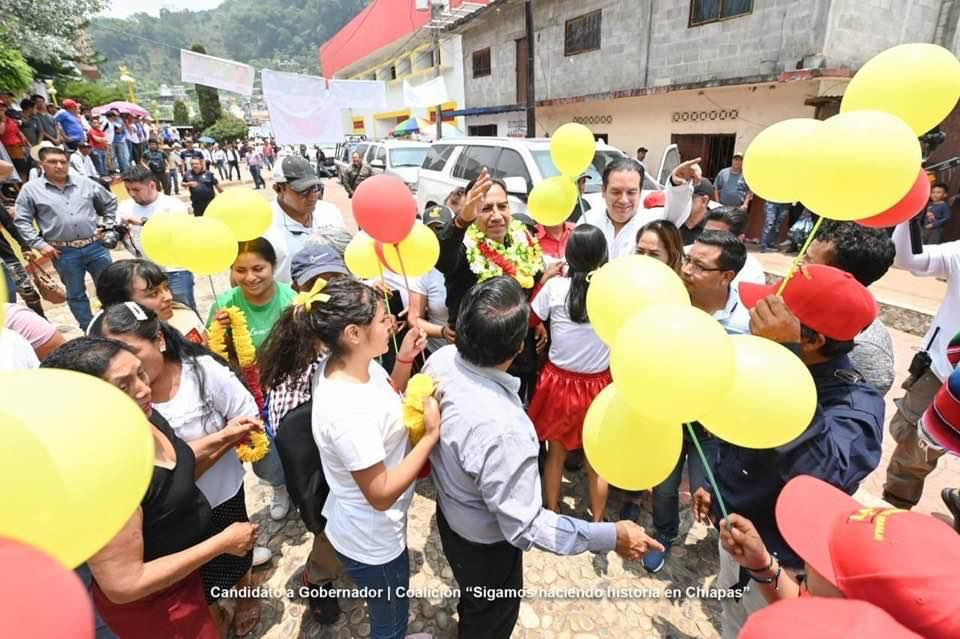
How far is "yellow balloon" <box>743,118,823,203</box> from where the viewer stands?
5.01 ft

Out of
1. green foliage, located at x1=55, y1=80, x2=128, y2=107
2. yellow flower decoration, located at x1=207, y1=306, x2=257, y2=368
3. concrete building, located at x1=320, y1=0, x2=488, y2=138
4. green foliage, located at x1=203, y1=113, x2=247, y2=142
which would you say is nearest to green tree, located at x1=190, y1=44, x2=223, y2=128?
green foliage, located at x1=203, y1=113, x2=247, y2=142

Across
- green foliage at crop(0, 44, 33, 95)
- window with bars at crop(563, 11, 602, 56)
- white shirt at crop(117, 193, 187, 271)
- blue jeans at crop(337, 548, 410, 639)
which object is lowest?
blue jeans at crop(337, 548, 410, 639)

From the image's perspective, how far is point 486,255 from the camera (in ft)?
8.86

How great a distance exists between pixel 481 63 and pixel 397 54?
1118 cm

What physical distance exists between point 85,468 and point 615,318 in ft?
4.34

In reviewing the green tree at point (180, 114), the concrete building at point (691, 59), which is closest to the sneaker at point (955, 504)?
the concrete building at point (691, 59)

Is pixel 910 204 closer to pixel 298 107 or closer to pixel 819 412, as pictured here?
pixel 819 412

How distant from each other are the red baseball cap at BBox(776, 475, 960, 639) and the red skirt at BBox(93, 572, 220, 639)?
177 cm

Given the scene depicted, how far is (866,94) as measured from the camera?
1.76 m

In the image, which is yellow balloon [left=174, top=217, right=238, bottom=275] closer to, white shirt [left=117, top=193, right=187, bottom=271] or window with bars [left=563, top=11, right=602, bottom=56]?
white shirt [left=117, top=193, right=187, bottom=271]

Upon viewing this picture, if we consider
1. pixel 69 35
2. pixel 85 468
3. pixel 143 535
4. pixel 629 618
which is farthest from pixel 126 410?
pixel 69 35

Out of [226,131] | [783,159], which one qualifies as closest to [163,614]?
[783,159]

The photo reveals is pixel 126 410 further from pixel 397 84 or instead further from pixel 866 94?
pixel 397 84

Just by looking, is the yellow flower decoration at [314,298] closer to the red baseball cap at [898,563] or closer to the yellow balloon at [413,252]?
the yellow balloon at [413,252]
